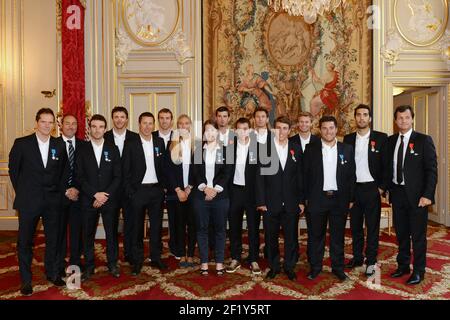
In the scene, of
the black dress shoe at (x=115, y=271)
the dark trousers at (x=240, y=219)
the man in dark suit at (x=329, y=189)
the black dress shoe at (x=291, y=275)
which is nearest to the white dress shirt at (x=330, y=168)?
the man in dark suit at (x=329, y=189)

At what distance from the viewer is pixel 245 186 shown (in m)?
4.25

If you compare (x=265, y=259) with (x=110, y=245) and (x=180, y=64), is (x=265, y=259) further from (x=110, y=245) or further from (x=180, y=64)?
(x=180, y=64)

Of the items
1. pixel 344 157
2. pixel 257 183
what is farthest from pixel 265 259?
pixel 344 157

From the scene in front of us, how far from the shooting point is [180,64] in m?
6.62

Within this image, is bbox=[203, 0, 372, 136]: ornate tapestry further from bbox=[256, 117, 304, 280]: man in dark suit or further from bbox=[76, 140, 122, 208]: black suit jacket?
bbox=[76, 140, 122, 208]: black suit jacket

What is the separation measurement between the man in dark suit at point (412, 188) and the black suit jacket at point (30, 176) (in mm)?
3479

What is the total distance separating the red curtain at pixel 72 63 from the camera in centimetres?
526

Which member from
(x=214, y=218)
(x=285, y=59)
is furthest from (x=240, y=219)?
(x=285, y=59)

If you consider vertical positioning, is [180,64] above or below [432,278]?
above

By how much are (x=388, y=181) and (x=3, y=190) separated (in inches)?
256

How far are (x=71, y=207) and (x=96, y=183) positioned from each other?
0.42m

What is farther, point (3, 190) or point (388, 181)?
point (3, 190)

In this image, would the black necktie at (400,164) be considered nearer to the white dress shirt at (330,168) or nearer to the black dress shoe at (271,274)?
the white dress shirt at (330,168)

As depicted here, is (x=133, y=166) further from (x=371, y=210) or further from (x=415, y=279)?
(x=415, y=279)
